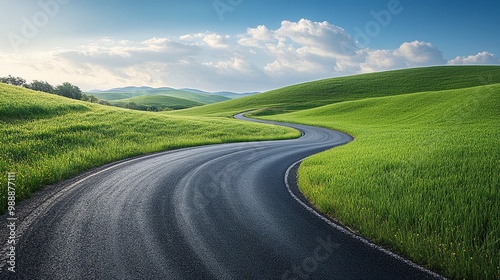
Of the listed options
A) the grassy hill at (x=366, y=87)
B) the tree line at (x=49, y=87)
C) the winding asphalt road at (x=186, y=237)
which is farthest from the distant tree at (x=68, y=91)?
the winding asphalt road at (x=186, y=237)

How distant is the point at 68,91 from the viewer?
83.5 metres

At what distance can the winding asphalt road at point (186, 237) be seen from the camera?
4.26 meters

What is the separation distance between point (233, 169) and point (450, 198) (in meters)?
7.28

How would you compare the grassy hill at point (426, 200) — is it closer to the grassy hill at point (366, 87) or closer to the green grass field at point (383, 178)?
the green grass field at point (383, 178)

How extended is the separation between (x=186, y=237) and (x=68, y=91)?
95814 mm

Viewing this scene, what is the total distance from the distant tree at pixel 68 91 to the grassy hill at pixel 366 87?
31339 millimetres

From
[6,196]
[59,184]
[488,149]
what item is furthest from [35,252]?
[488,149]

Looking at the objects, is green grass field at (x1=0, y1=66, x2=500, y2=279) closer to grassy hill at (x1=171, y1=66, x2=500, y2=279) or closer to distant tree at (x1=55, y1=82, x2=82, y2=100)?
grassy hill at (x1=171, y1=66, x2=500, y2=279)

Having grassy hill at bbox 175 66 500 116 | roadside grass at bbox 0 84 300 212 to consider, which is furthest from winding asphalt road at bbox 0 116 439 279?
grassy hill at bbox 175 66 500 116

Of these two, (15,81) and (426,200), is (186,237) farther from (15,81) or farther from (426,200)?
(15,81)

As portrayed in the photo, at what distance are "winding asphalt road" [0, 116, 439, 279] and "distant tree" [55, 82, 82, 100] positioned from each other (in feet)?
294

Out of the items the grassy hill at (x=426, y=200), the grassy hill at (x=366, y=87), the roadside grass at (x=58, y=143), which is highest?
the grassy hill at (x=366, y=87)

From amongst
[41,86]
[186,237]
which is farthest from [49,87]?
[186,237]

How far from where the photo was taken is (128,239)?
202 inches
